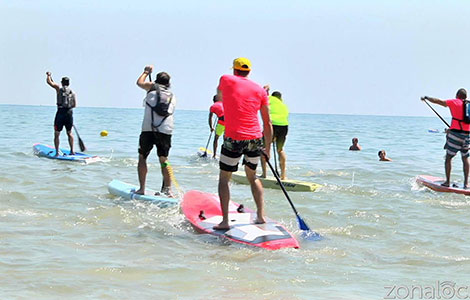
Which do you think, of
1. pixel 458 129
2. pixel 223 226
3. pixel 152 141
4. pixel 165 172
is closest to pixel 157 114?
pixel 152 141

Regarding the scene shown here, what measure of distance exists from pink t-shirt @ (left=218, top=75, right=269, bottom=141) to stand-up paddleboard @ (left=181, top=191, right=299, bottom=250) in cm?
98

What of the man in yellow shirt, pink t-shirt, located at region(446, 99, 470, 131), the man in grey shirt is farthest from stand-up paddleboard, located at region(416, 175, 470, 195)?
the man in grey shirt

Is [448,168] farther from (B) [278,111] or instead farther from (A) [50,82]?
(A) [50,82]

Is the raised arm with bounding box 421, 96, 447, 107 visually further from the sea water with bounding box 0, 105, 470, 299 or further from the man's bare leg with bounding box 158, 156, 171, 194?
the man's bare leg with bounding box 158, 156, 171, 194

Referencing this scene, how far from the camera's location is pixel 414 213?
9289mm

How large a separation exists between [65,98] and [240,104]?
8601 millimetres

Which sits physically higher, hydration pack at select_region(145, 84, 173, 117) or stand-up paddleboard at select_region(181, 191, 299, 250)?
hydration pack at select_region(145, 84, 173, 117)

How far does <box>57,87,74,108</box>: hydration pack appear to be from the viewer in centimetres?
1435

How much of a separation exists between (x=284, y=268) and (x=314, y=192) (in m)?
5.18

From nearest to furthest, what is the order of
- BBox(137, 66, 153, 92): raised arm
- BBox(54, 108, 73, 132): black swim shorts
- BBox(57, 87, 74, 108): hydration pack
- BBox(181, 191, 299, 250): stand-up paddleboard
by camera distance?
1. BBox(181, 191, 299, 250): stand-up paddleboard
2. BBox(137, 66, 153, 92): raised arm
3. BBox(57, 87, 74, 108): hydration pack
4. BBox(54, 108, 73, 132): black swim shorts

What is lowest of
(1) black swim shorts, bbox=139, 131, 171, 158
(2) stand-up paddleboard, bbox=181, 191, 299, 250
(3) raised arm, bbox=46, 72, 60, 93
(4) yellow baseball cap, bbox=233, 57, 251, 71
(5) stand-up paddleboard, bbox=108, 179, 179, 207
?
(5) stand-up paddleboard, bbox=108, 179, 179, 207

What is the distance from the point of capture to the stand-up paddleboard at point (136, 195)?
870 cm

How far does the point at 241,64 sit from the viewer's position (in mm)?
6840

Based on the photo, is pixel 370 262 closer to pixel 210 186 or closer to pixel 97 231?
pixel 97 231
